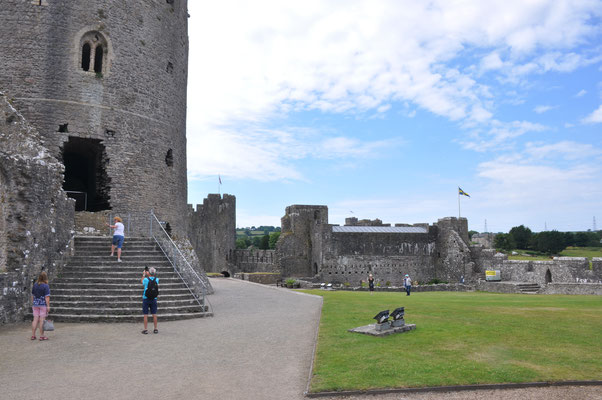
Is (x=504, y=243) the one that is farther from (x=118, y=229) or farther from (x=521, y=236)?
(x=118, y=229)

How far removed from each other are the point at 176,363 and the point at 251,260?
42.5 m

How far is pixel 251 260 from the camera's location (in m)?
50.9

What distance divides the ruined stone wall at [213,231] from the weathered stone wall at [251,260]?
735 millimetres

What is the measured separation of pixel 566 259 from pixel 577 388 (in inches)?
1046

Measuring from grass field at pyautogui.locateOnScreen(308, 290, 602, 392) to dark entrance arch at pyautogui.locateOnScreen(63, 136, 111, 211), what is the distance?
11787 millimetres

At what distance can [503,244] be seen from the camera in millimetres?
84250

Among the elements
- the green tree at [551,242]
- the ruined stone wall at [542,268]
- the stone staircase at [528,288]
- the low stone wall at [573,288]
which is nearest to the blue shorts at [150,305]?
the low stone wall at [573,288]

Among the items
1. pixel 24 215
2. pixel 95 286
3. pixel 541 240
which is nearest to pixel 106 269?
pixel 95 286

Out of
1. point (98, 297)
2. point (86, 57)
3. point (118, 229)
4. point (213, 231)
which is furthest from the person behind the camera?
point (213, 231)

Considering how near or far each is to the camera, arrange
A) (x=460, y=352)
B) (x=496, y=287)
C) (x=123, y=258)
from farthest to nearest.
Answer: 1. (x=496, y=287)
2. (x=123, y=258)
3. (x=460, y=352)

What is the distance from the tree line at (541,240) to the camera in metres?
78.2

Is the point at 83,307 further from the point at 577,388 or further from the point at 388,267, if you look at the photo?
the point at 388,267

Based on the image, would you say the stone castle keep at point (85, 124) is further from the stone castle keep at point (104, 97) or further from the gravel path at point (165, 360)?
the gravel path at point (165, 360)

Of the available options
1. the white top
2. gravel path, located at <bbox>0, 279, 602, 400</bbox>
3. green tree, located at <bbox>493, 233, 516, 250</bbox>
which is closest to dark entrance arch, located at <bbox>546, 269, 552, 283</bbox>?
gravel path, located at <bbox>0, 279, 602, 400</bbox>
